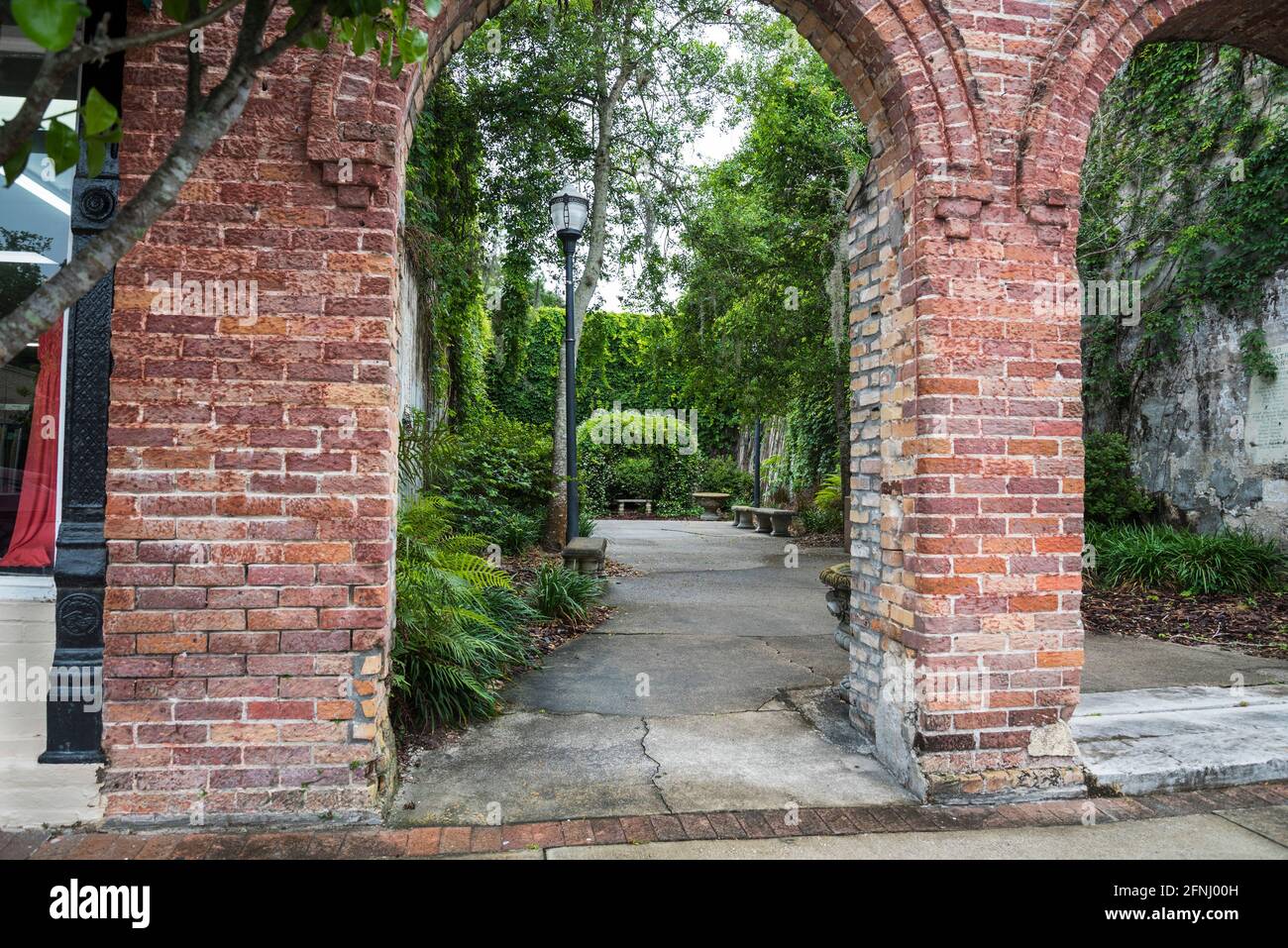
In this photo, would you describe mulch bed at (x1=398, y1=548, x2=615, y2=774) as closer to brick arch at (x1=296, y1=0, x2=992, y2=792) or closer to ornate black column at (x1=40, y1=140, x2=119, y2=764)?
ornate black column at (x1=40, y1=140, x2=119, y2=764)

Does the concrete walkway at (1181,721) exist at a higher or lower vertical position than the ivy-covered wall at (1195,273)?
lower

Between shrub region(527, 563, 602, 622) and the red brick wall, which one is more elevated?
the red brick wall

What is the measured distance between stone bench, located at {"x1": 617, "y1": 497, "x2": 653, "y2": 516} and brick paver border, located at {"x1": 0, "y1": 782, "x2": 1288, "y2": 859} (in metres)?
16.7

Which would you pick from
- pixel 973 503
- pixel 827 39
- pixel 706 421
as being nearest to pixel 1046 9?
pixel 827 39

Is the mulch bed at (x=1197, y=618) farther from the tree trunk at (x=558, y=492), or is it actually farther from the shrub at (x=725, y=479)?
the shrub at (x=725, y=479)

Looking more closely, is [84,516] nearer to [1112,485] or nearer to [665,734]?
[665,734]

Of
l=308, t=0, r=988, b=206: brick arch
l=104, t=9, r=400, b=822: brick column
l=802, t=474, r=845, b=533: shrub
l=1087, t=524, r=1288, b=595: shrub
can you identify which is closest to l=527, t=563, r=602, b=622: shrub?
l=104, t=9, r=400, b=822: brick column

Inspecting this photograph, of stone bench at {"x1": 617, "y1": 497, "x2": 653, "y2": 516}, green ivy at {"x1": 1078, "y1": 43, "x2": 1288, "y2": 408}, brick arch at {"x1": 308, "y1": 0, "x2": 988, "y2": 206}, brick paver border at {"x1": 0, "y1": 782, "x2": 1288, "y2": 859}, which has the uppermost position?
green ivy at {"x1": 1078, "y1": 43, "x2": 1288, "y2": 408}

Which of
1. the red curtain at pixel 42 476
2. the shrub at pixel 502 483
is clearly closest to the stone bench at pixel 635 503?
the shrub at pixel 502 483

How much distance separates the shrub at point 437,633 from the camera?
381cm

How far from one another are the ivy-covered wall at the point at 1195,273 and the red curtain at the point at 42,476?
9746 mm

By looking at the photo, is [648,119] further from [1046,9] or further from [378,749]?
[378,749]

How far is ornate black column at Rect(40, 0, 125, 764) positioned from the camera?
2.87m

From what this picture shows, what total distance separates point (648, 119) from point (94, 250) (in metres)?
10.1
